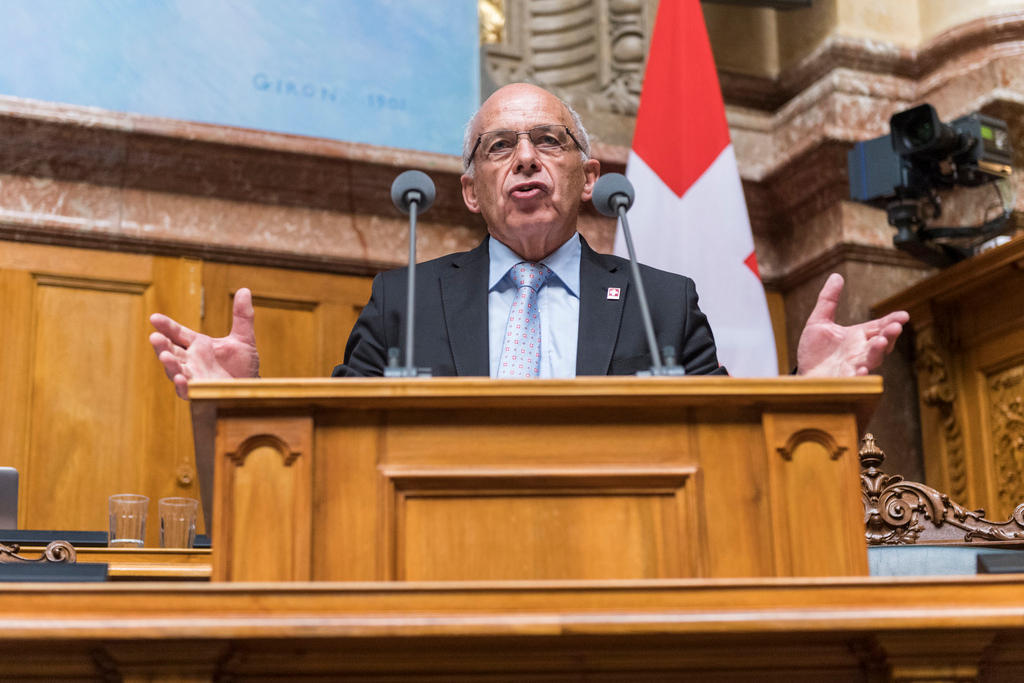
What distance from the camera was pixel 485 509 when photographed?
171 cm

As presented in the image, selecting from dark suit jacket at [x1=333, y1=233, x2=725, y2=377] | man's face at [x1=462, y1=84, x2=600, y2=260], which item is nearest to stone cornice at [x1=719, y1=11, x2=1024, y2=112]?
man's face at [x1=462, y1=84, x2=600, y2=260]

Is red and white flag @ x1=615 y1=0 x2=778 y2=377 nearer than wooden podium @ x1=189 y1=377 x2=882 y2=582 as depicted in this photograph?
No

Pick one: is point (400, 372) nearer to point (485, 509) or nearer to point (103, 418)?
point (485, 509)

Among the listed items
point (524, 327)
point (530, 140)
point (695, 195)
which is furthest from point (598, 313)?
point (695, 195)

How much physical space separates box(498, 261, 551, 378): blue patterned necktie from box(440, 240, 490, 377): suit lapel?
0.05 m

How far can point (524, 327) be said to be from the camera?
2506 mm

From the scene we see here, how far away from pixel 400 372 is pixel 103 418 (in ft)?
10.0

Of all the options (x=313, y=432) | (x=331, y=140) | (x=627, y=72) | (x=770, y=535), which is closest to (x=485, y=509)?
(x=313, y=432)

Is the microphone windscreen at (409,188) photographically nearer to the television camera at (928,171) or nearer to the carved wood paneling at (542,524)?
the carved wood paneling at (542,524)

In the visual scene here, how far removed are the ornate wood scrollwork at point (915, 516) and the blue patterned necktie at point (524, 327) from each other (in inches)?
36.5

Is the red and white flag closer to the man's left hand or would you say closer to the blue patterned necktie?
the blue patterned necktie

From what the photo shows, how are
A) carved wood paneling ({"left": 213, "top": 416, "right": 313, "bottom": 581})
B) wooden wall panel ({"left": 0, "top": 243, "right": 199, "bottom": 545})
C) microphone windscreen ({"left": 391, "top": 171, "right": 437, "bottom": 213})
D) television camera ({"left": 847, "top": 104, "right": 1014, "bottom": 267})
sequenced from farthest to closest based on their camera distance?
television camera ({"left": 847, "top": 104, "right": 1014, "bottom": 267})
wooden wall panel ({"left": 0, "top": 243, "right": 199, "bottom": 545})
microphone windscreen ({"left": 391, "top": 171, "right": 437, "bottom": 213})
carved wood paneling ({"left": 213, "top": 416, "right": 313, "bottom": 581})

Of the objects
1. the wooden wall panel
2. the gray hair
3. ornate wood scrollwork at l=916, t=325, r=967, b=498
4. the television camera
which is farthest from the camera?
ornate wood scrollwork at l=916, t=325, r=967, b=498

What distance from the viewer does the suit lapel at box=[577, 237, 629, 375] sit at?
2.38 meters
